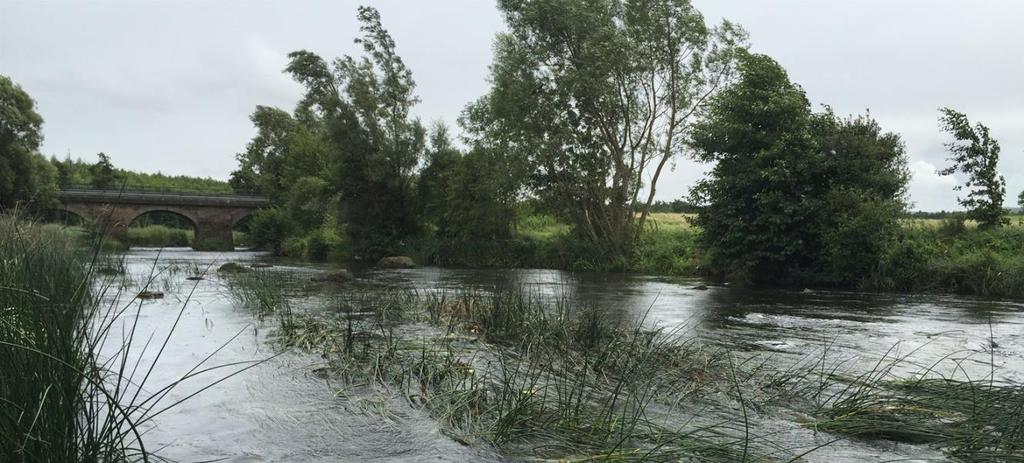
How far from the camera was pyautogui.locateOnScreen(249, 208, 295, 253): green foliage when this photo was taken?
195 feet

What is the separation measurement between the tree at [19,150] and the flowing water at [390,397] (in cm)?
3802

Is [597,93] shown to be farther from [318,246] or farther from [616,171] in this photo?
[318,246]

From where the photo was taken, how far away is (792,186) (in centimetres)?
2417

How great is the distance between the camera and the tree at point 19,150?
47094mm

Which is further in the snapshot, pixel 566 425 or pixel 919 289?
pixel 919 289

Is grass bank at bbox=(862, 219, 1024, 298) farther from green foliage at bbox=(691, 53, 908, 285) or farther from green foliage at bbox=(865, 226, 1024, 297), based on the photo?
green foliage at bbox=(691, 53, 908, 285)

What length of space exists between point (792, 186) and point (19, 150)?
52.1 m

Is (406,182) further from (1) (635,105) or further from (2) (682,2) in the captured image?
(2) (682,2)

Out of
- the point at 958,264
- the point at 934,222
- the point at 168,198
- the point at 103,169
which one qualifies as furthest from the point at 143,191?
the point at 958,264

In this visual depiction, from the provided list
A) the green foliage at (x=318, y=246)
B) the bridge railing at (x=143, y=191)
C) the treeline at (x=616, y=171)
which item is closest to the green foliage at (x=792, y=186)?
the treeline at (x=616, y=171)

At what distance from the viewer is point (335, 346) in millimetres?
8859

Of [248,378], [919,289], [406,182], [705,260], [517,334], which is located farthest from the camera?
[406,182]

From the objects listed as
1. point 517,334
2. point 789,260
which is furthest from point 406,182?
point 517,334

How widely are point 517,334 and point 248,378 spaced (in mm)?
3677
